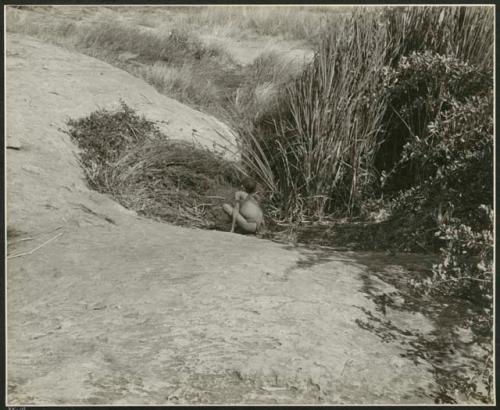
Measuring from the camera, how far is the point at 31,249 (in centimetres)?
413

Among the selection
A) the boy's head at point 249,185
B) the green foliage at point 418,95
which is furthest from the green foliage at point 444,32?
the boy's head at point 249,185

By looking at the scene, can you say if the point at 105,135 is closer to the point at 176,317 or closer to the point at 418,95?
the point at 418,95

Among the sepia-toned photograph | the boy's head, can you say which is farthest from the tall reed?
the boy's head

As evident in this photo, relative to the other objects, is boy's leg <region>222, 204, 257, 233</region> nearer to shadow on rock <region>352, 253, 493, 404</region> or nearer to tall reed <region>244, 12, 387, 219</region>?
tall reed <region>244, 12, 387, 219</region>

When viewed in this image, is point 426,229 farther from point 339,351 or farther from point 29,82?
point 29,82

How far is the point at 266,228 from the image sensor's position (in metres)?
5.82

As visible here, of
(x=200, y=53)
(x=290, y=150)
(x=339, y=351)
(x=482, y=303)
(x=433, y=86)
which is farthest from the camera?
(x=200, y=53)

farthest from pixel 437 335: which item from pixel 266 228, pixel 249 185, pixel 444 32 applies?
pixel 444 32

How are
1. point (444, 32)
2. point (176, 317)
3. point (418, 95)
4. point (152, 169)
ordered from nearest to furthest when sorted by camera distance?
point (176, 317)
point (444, 32)
point (418, 95)
point (152, 169)

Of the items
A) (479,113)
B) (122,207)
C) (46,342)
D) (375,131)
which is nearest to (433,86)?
(375,131)

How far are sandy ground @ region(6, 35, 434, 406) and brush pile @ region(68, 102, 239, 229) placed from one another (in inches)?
39.2

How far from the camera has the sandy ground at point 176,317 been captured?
3061mm

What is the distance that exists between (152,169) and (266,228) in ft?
4.50

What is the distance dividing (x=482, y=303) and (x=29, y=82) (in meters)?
4.95
